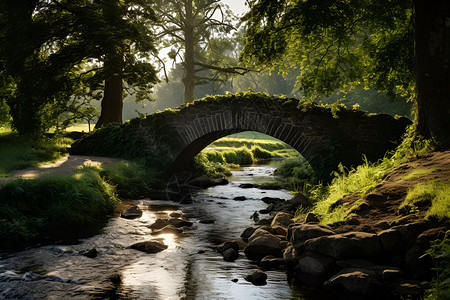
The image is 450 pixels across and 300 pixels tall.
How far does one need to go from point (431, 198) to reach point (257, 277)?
2.58 metres

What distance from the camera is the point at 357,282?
4770 millimetres

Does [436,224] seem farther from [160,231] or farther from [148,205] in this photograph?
[148,205]

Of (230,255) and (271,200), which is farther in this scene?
(271,200)

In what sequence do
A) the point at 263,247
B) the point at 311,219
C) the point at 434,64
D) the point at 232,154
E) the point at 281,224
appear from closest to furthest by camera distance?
1. the point at 263,247
2. the point at 311,219
3. the point at 434,64
4. the point at 281,224
5. the point at 232,154

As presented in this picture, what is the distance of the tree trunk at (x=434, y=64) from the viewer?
7.20 metres

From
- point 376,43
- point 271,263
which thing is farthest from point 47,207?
point 376,43

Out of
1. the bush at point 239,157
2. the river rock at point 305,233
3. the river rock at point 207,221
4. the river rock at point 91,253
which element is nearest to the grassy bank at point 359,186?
the river rock at point 305,233

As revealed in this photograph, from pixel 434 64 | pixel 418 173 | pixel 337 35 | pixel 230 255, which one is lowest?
pixel 230 255

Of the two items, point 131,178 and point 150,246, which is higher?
point 131,178

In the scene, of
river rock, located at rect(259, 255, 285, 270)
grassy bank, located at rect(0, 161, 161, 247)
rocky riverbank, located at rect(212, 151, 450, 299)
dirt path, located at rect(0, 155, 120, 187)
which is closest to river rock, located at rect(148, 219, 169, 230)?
grassy bank, located at rect(0, 161, 161, 247)

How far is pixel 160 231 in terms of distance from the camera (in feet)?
26.1

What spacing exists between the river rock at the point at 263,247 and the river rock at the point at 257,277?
0.93m

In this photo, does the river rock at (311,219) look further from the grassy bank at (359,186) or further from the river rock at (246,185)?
the river rock at (246,185)

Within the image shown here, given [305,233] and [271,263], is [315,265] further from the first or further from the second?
[271,263]
